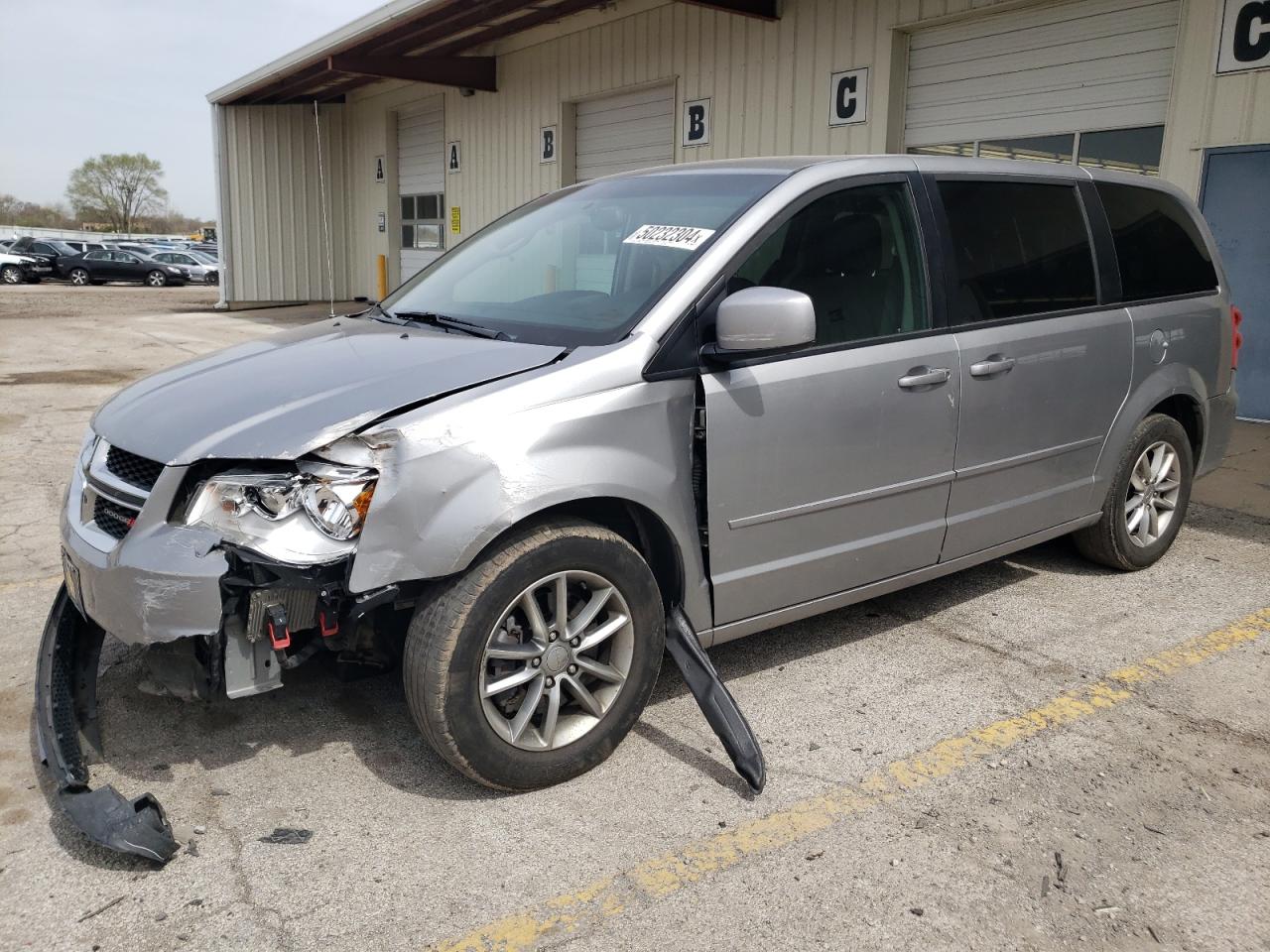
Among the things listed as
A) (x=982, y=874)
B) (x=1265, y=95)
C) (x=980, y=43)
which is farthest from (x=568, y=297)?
(x=980, y=43)

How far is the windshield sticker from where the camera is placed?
135 inches

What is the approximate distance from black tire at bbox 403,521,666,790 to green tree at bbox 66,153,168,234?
9880 centimetres

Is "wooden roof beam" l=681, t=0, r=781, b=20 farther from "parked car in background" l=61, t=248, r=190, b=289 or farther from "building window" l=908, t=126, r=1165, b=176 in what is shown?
"parked car in background" l=61, t=248, r=190, b=289

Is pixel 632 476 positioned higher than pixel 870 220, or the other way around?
pixel 870 220

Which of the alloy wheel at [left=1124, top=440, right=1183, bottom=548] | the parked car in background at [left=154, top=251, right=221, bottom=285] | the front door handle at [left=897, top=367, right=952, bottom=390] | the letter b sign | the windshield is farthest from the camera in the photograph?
the parked car in background at [left=154, top=251, right=221, bottom=285]

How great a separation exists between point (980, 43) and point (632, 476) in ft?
29.0

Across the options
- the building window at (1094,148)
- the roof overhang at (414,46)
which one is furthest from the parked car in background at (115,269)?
the building window at (1094,148)

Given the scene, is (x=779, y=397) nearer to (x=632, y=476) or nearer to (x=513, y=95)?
(x=632, y=476)

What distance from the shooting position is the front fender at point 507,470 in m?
2.72

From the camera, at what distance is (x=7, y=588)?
4.71 meters

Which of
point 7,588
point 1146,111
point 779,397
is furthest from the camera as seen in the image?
point 1146,111

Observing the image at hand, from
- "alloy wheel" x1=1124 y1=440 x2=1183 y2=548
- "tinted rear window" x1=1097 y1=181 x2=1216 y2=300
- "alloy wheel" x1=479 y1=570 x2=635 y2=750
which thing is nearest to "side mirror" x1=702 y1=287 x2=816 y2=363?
"alloy wheel" x1=479 y1=570 x2=635 y2=750

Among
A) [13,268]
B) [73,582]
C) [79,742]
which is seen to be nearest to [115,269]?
[13,268]

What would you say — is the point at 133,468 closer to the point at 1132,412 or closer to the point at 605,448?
the point at 605,448
